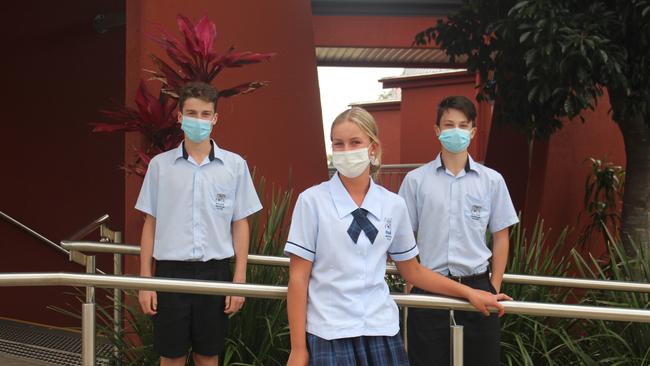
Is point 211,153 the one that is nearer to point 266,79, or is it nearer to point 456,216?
point 456,216

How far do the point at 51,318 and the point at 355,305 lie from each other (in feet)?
16.2

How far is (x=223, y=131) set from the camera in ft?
14.4

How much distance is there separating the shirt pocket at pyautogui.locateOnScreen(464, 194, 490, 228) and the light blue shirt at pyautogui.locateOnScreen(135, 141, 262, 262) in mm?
923

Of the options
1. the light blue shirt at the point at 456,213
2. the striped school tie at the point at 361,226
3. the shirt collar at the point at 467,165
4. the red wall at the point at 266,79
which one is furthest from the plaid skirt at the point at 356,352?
the red wall at the point at 266,79

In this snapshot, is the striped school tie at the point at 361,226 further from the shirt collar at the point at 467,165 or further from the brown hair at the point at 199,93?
the brown hair at the point at 199,93

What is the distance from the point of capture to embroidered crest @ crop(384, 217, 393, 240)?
6.61 feet

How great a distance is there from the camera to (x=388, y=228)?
2027 millimetres

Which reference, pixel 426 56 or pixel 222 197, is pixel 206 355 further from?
pixel 426 56

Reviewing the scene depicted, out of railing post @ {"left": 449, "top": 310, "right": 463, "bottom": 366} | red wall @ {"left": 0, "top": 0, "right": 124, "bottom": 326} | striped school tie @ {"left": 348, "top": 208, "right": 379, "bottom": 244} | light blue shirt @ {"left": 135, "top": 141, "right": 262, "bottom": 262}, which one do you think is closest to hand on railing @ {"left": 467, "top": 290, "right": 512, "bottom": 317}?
railing post @ {"left": 449, "top": 310, "right": 463, "bottom": 366}

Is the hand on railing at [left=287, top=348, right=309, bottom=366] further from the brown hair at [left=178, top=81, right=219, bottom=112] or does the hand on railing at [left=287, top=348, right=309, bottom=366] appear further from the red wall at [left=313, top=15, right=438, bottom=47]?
the red wall at [left=313, top=15, right=438, bottom=47]

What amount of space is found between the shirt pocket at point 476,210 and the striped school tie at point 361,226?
2.75 feet

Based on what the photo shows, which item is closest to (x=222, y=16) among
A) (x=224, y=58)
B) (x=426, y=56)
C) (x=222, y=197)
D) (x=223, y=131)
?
(x=223, y=131)

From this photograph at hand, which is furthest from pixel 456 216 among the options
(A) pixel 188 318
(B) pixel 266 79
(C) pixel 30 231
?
(C) pixel 30 231

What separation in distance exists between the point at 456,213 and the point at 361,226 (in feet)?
2.77
